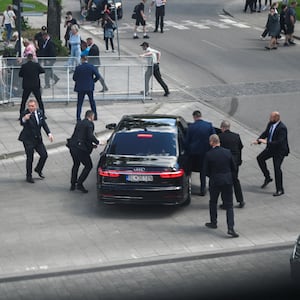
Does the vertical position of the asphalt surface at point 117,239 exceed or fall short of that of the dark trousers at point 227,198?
it falls short

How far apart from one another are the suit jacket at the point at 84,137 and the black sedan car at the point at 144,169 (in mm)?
574

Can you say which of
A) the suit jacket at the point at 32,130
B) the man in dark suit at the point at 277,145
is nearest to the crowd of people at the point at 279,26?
the man in dark suit at the point at 277,145

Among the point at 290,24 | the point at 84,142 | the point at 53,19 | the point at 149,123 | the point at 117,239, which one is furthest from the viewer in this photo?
the point at 290,24

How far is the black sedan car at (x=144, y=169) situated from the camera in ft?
43.2

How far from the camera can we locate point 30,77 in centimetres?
1959

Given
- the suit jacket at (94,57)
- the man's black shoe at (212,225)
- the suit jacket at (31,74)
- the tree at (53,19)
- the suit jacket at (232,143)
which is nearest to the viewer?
the man's black shoe at (212,225)

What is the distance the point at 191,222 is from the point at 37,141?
3.75m

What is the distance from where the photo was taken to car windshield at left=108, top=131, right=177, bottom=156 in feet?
45.1

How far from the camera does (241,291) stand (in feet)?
15.2

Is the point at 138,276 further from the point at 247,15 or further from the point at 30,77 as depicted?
the point at 247,15

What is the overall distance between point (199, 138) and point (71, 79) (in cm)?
837

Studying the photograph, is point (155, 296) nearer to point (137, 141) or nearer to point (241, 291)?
point (241, 291)

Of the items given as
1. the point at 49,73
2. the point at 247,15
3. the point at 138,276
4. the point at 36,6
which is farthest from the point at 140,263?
the point at 36,6

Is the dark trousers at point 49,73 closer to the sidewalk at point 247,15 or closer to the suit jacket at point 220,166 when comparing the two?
the suit jacket at point 220,166
